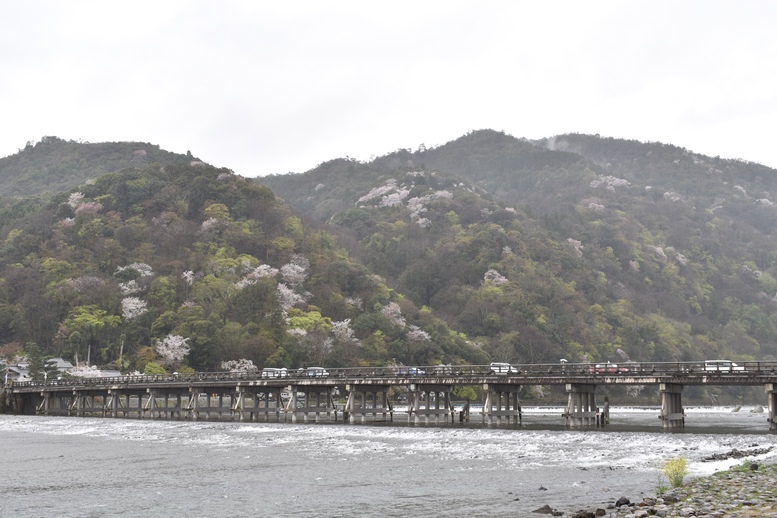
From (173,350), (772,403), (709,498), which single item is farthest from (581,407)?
(173,350)

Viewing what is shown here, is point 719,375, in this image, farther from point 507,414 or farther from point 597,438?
point 507,414

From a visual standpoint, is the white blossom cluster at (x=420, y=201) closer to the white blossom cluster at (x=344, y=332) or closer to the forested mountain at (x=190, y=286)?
the forested mountain at (x=190, y=286)

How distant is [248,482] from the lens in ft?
90.8

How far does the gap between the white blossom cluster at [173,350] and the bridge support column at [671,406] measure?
58.1 m

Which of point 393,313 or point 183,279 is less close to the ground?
point 183,279

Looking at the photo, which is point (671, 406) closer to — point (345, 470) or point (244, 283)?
point (345, 470)

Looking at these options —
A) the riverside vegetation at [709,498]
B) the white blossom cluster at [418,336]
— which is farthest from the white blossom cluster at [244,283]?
the riverside vegetation at [709,498]

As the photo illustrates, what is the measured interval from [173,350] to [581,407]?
5411 cm

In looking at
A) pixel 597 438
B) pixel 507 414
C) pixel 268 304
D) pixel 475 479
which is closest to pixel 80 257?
pixel 268 304

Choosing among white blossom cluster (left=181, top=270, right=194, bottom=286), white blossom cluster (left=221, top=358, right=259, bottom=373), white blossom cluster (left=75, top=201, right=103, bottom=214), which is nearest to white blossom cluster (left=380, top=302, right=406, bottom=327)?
white blossom cluster (left=221, top=358, right=259, bottom=373)

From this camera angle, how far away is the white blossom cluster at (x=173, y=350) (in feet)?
297

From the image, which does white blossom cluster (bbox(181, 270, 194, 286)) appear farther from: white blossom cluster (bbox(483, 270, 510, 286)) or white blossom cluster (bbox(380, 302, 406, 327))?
white blossom cluster (bbox(483, 270, 510, 286))

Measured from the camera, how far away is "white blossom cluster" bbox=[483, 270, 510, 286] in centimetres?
13325

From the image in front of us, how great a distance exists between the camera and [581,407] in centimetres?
5009
